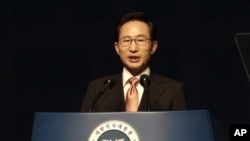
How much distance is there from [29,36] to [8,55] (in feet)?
0.55

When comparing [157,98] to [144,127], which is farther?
[157,98]

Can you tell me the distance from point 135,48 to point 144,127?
19.8 inches

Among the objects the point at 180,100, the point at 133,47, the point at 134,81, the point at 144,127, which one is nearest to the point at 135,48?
the point at 133,47

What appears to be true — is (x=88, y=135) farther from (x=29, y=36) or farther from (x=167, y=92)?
(x=29, y=36)

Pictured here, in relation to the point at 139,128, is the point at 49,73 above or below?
above

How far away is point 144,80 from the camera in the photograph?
1740 mm

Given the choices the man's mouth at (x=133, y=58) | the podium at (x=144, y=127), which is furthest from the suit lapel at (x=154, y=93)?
the podium at (x=144, y=127)

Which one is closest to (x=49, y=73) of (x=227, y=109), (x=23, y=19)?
(x=23, y=19)

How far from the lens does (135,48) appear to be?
1.96 meters

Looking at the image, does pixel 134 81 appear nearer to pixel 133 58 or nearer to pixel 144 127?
pixel 133 58

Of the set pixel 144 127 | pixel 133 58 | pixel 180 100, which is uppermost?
pixel 133 58

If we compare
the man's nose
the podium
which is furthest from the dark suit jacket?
the podium

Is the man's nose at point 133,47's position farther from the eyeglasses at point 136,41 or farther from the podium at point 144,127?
the podium at point 144,127

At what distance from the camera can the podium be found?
4.92 ft
